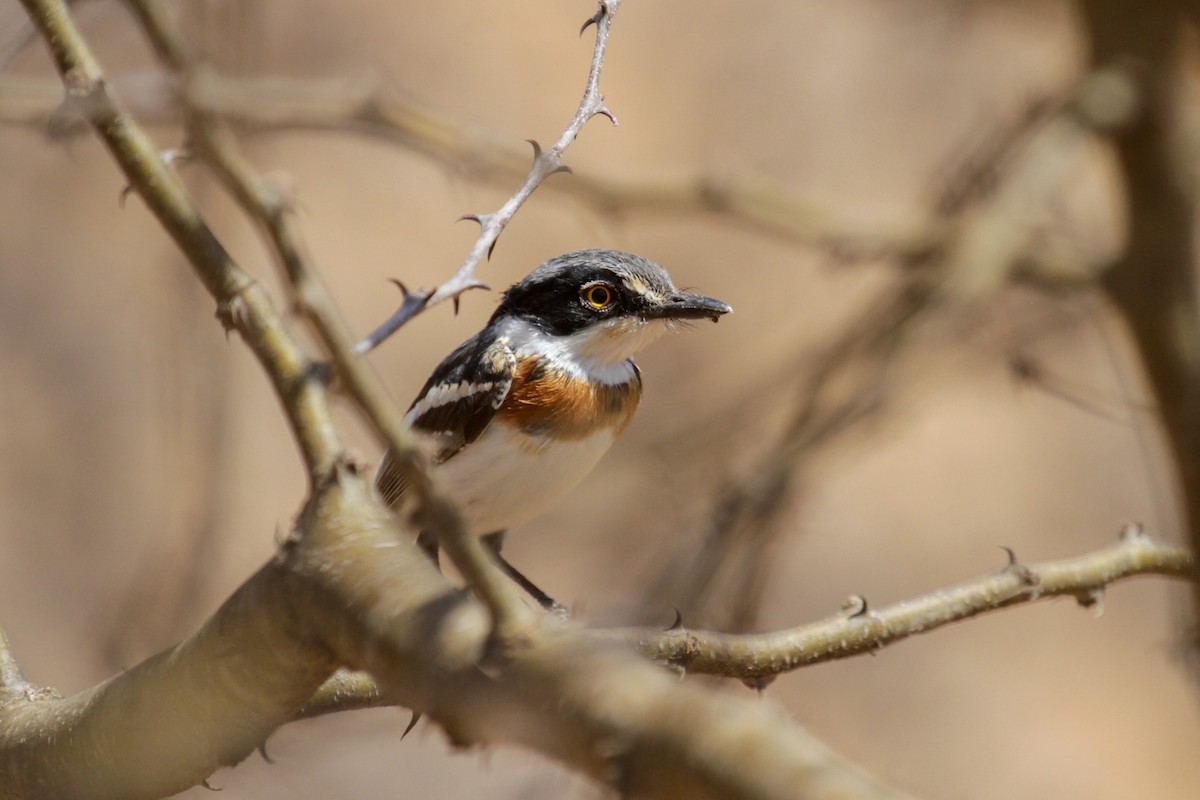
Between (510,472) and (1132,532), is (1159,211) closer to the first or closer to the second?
(1132,532)

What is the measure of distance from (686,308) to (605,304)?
0.27 m

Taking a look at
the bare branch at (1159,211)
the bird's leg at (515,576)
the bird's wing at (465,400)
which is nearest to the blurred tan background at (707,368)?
the bare branch at (1159,211)

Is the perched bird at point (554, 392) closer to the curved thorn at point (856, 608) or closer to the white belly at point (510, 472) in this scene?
the white belly at point (510, 472)

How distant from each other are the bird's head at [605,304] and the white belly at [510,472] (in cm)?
30

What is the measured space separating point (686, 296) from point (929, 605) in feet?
4.02

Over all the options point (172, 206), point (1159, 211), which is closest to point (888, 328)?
point (1159, 211)

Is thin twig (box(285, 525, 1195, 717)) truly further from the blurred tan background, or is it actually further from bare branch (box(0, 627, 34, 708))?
the blurred tan background

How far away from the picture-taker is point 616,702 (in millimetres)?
1160

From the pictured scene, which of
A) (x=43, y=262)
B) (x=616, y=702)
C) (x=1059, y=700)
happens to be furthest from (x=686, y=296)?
(x=43, y=262)

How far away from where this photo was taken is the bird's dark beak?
3502mm

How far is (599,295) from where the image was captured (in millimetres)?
3668

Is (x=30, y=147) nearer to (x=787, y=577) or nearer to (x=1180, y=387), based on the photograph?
(x=787, y=577)

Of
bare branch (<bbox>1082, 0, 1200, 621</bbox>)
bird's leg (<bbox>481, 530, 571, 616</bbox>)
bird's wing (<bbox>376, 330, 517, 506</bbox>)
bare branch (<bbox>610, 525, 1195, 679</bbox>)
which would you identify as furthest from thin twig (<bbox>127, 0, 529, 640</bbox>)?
bare branch (<bbox>1082, 0, 1200, 621</bbox>)

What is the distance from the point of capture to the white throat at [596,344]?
12.0 feet
